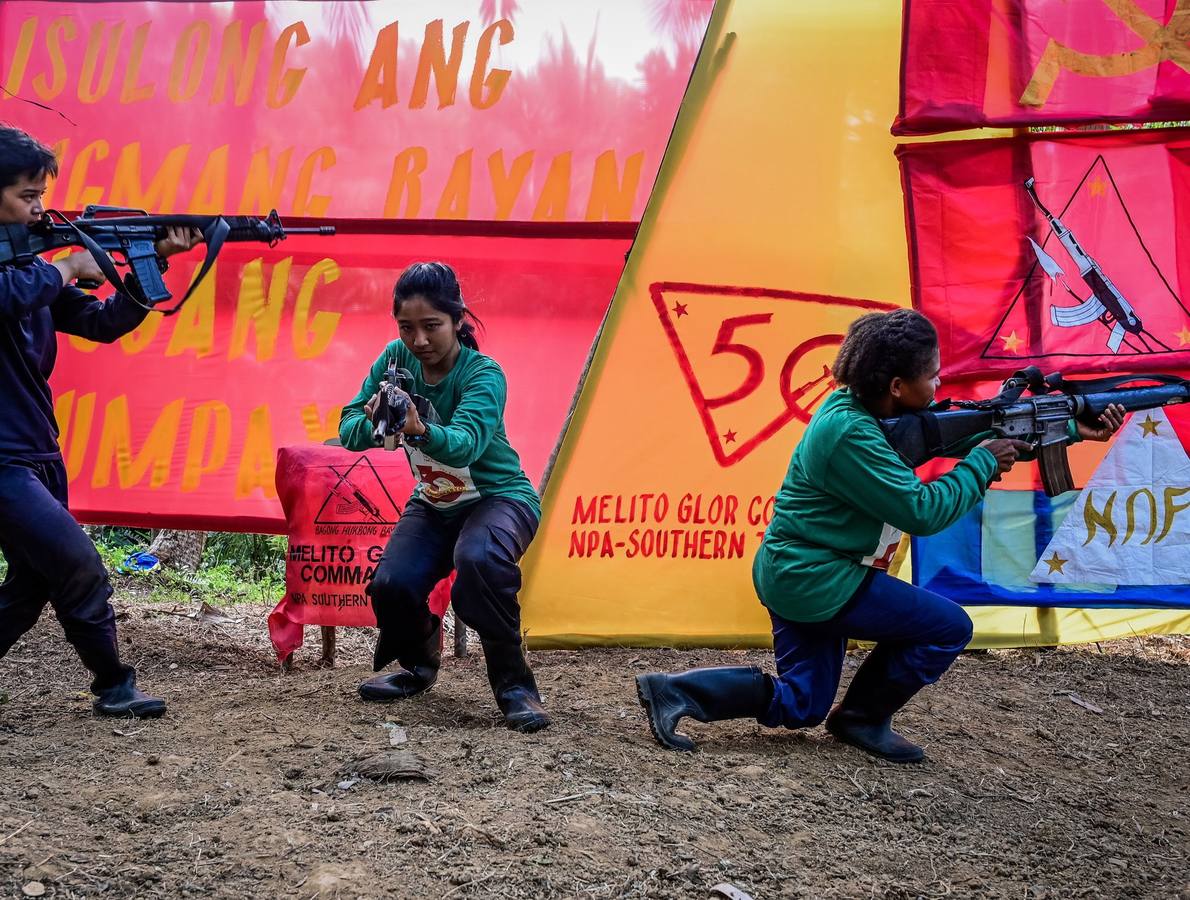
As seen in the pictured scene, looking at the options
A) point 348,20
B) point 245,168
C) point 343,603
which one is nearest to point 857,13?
point 348,20

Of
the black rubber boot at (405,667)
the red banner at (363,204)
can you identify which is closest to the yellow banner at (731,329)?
the red banner at (363,204)

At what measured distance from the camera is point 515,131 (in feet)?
16.9

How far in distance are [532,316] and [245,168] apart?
149cm

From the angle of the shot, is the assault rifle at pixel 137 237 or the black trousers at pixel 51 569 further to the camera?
the assault rifle at pixel 137 237

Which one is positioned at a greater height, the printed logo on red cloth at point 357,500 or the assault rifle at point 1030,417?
the assault rifle at point 1030,417

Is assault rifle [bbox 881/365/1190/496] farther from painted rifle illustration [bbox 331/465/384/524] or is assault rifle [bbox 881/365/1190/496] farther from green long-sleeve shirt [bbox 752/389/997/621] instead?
painted rifle illustration [bbox 331/465/384/524]

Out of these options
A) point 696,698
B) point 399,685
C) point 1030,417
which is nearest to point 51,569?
point 399,685

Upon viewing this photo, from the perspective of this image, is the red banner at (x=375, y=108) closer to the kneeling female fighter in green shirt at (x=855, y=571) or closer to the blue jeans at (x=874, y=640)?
the kneeling female fighter in green shirt at (x=855, y=571)

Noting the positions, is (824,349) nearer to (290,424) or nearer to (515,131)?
(515,131)

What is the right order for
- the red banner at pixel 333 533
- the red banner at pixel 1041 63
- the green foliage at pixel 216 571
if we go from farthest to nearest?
the green foliage at pixel 216 571 → the red banner at pixel 1041 63 → the red banner at pixel 333 533

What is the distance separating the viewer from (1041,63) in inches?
179

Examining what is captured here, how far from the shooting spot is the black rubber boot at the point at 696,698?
3.19 meters

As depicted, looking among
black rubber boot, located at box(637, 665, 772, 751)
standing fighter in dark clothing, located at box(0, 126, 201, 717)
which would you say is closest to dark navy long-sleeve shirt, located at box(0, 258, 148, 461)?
standing fighter in dark clothing, located at box(0, 126, 201, 717)

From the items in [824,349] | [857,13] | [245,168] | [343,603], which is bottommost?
[343,603]
